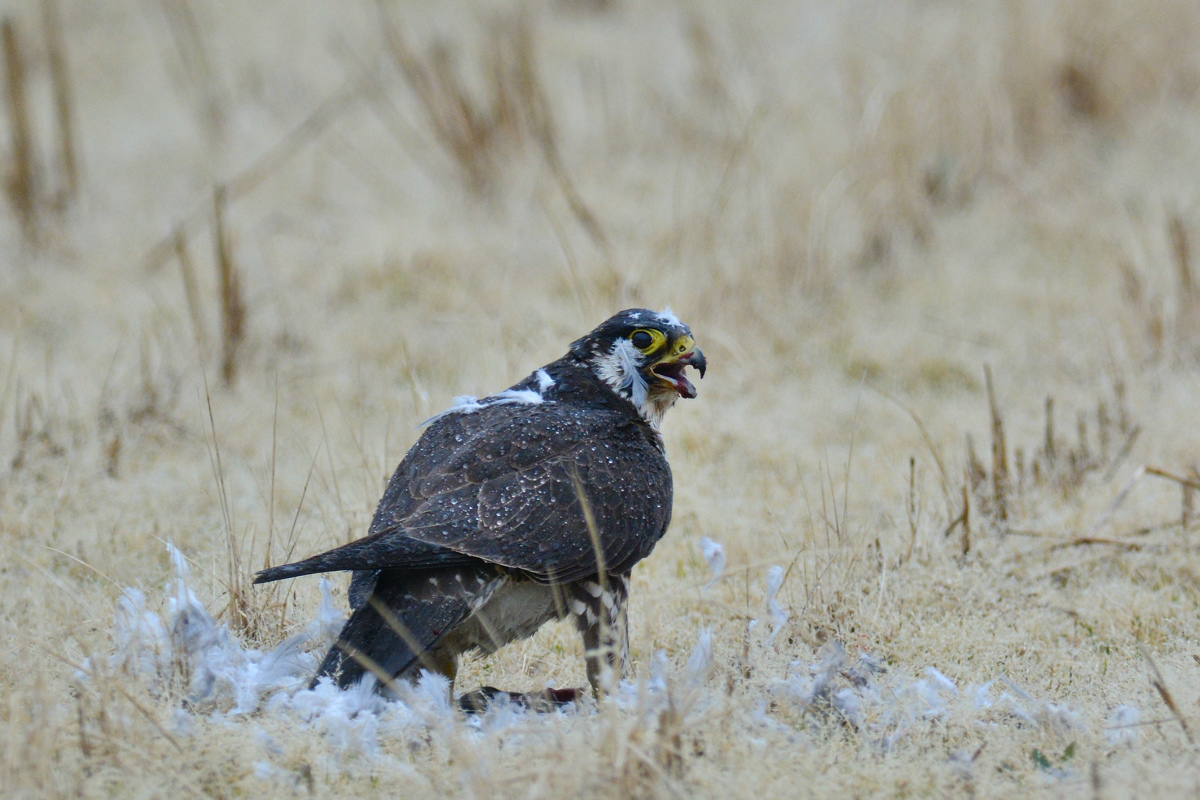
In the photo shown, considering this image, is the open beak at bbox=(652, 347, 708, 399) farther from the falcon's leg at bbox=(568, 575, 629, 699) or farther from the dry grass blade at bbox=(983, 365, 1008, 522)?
the dry grass blade at bbox=(983, 365, 1008, 522)

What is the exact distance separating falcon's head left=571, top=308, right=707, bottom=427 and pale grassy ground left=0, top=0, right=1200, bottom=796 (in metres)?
0.55

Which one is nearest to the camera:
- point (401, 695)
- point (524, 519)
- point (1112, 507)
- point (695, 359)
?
point (401, 695)

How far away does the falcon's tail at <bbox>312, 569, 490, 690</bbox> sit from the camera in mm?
2553

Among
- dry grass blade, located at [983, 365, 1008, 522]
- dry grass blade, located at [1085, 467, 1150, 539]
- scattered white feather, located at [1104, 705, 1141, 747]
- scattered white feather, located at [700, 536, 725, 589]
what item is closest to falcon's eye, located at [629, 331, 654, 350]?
scattered white feather, located at [700, 536, 725, 589]

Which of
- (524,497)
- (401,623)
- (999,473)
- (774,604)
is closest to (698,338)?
(999,473)

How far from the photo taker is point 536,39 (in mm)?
8891

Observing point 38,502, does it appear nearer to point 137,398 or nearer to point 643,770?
point 137,398

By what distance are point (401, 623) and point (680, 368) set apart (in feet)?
3.42

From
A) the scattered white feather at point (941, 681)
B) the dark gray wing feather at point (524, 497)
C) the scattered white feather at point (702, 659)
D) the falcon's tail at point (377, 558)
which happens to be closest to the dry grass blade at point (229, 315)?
the dark gray wing feather at point (524, 497)

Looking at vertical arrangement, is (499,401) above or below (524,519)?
above

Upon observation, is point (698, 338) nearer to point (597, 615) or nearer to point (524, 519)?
point (597, 615)

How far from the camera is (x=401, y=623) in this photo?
8.54 feet

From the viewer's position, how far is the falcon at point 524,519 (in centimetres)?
259

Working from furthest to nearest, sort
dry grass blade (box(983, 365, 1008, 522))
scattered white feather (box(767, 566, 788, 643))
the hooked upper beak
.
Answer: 1. dry grass blade (box(983, 365, 1008, 522))
2. the hooked upper beak
3. scattered white feather (box(767, 566, 788, 643))
